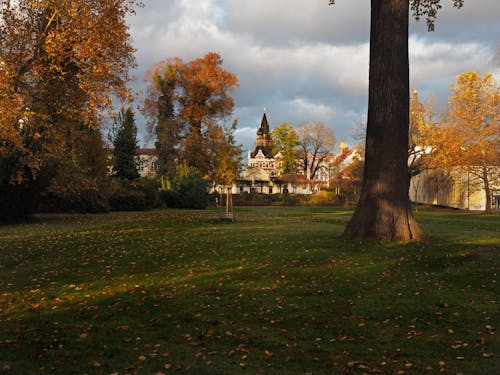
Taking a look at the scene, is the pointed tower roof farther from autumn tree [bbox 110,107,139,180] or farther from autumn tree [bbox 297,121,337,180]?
autumn tree [bbox 110,107,139,180]

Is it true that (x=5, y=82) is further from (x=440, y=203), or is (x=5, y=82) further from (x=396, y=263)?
(x=440, y=203)

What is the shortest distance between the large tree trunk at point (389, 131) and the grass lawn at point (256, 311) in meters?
1.18

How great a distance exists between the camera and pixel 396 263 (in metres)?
11.1

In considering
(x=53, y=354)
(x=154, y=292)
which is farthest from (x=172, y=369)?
(x=154, y=292)

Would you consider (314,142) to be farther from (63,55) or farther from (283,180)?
(63,55)

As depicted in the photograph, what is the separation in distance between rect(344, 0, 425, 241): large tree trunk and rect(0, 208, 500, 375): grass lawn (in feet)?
3.87

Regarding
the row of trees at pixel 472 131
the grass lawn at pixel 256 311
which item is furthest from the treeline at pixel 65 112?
the row of trees at pixel 472 131

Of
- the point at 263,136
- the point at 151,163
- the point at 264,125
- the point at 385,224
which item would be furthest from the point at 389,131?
the point at 264,125

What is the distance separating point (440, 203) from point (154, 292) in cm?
5509

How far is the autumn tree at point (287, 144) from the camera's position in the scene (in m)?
87.4

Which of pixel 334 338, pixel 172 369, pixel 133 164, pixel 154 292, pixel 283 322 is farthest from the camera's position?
pixel 133 164

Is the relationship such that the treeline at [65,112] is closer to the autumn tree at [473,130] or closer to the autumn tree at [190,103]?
the autumn tree at [190,103]

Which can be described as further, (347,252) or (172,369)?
(347,252)

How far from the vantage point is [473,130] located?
40.5m
